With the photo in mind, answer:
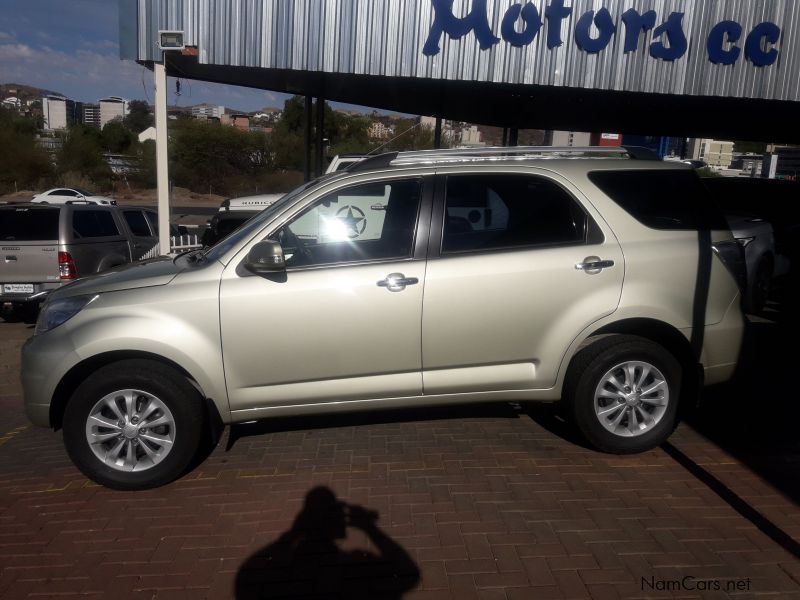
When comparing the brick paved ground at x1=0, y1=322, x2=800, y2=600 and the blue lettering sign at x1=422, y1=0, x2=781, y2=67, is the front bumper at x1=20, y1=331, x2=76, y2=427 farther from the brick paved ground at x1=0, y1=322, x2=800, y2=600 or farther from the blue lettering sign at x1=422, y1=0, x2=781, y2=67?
the blue lettering sign at x1=422, y1=0, x2=781, y2=67

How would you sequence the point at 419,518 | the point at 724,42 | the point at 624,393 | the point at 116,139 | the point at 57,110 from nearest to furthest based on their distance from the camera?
the point at 419,518 → the point at 624,393 → the point at 724,42 → the point at 116,139 → the point at 57,110

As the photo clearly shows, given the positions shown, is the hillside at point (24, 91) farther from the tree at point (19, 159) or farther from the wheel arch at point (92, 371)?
the wheel arch at point (92, 371)

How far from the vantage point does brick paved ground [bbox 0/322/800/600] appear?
3.45 metres

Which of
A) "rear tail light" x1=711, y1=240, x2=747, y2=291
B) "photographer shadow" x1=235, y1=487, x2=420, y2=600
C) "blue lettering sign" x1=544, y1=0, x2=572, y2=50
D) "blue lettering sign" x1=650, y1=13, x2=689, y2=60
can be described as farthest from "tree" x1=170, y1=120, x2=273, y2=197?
"photographer shadow" x1=235, y1=487, x2=420, y2=600

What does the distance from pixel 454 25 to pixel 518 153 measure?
19.7 ft

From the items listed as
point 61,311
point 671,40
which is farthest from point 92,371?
point 671,40

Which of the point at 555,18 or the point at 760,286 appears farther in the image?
the point at 555,18

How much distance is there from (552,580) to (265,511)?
5.55 feet

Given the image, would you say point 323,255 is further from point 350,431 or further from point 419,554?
point 419,554

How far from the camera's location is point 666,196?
198 inches

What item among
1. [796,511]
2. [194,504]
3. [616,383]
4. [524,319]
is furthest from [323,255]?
[796,511]

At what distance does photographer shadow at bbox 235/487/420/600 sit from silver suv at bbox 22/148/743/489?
84 centimetres

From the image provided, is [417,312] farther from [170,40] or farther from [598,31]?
[598,31]

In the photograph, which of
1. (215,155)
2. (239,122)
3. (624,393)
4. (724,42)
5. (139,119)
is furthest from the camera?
(139,119)
